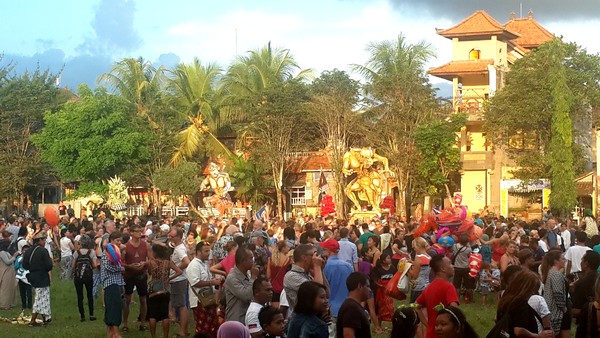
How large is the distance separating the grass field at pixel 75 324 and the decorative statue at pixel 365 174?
75.8 ft

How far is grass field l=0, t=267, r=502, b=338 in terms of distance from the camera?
14501 mm

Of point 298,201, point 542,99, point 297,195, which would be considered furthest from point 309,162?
point 542,99

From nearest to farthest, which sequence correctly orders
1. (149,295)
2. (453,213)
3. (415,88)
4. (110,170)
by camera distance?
(149,295)
(453,213)
(415,88)
(110,170)

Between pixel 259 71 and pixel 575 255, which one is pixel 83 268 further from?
pixel 259 71

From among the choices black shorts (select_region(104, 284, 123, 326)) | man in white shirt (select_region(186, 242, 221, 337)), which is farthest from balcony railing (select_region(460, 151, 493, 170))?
man in white shirt (select_region(186, 242, 221, 337))

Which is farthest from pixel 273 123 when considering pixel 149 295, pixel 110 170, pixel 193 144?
pixel 149 295

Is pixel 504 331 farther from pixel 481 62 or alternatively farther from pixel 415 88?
pixel 481 62

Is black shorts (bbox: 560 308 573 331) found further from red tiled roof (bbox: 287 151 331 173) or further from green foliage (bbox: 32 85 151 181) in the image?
green foliage (bbox: 32 85 151 181)

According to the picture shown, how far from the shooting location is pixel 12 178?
50656mm

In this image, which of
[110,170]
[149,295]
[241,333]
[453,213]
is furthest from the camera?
[110,170]

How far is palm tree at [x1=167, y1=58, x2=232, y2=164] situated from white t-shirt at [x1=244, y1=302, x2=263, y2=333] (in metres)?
41.4

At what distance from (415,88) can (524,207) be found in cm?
766

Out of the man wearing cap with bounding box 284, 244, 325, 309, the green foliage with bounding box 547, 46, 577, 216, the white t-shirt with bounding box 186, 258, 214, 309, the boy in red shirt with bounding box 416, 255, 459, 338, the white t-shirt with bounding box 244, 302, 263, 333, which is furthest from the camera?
the green foliage with bounding box 547, 46, 577, 216

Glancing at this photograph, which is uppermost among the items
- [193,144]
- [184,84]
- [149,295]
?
[184,84]
